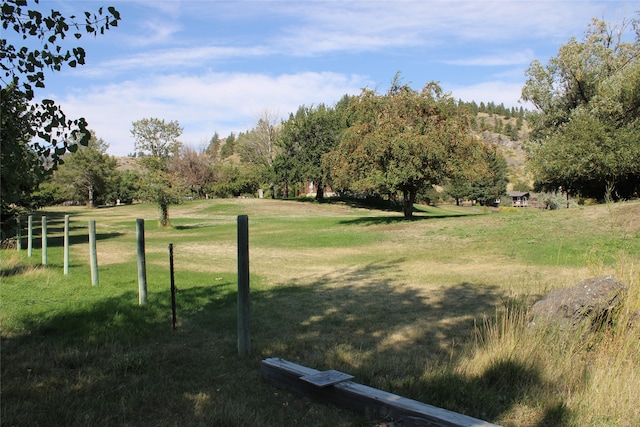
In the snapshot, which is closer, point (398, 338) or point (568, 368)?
point (568, 368)

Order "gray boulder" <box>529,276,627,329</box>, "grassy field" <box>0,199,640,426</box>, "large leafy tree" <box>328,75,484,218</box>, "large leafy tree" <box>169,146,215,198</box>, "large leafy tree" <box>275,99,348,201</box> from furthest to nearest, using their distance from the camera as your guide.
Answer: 1. "large leafy tree" <box>169,146,215,198</box>
2. "large leafy tree" <box>275,99,348,201</box>
3. "large leafy tree" <box>328,75,484,218</box>
4. "gray boulder" <box>529,276,627,329</box>
5. "grassy field" <box>0,199,640,426</box>

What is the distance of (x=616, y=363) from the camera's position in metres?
4.07

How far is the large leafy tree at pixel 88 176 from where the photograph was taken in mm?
66500

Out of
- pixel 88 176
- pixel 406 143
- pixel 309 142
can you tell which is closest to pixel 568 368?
pixel 406 143

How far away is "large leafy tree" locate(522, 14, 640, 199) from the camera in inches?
1024

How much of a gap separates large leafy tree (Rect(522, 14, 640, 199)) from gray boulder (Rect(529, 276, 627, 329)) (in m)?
21.3

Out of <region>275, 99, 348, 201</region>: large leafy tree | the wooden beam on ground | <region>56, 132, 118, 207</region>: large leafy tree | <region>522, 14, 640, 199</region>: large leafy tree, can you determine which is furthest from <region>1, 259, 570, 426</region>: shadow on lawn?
<region>56, 132, 118, 207</region>: large leafy tree

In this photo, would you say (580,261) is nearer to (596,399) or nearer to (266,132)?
(596,399)

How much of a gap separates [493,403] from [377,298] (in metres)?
4.76

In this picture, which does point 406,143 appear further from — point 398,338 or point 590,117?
point 398,338

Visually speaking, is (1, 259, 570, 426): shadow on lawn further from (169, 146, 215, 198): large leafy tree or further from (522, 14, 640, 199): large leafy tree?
(169, 146, 215, 198): large leafy tree

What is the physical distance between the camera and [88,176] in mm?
67938

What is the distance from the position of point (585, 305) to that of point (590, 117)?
92.8 feet

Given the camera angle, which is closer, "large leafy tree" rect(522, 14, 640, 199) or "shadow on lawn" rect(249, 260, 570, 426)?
"shadow on lawn" rect(249, 260, 570, 426)
